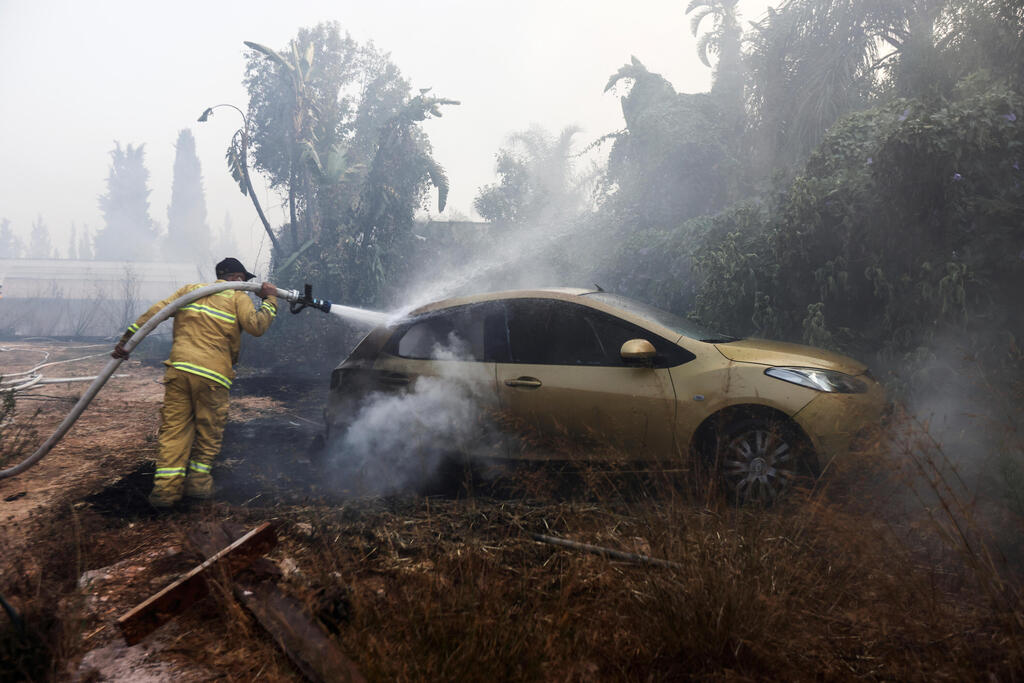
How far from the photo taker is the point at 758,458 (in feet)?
13.1

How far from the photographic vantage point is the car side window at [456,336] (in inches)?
184

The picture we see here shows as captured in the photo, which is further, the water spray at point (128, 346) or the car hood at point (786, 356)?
the water spray at point (128, 346)

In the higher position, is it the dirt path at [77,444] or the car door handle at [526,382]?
the car door handle at [526,382]

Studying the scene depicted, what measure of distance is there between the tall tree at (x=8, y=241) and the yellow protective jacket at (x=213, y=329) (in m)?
161

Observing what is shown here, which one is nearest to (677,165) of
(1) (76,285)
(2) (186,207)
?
(1) (76,285)

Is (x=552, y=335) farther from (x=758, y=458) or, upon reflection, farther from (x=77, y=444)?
(x=77, y=444)

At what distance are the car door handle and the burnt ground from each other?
0.80 meters

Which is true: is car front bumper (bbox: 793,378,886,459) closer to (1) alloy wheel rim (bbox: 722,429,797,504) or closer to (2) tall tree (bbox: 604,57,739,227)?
(1) alloy wheel rim (bbox: 722,429,797,504)

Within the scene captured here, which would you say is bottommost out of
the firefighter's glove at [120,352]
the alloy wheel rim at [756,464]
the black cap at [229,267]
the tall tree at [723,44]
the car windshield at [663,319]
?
the alloy wheel rim at [756,464]

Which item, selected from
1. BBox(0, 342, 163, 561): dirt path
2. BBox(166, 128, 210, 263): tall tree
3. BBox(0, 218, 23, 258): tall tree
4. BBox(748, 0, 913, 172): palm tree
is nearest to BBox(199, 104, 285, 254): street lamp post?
BBox(0, 342, 163, 561): dirt path

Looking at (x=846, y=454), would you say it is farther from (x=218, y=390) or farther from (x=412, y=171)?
(x=412, y=171)

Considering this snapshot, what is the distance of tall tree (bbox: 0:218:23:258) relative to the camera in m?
131

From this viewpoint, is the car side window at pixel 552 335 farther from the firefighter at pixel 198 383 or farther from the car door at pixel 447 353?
the firefighter at pixel 198 383

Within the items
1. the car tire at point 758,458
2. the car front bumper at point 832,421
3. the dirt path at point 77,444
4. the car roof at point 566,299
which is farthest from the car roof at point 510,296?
the dirt path at point 77,444
